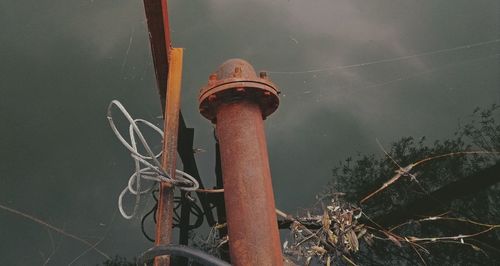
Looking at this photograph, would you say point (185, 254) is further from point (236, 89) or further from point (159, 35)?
point (159, 35)

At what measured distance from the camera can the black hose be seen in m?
1.74

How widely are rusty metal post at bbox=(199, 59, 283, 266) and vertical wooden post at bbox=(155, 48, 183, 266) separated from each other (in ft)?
1.21

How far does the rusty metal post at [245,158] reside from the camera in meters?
1.86

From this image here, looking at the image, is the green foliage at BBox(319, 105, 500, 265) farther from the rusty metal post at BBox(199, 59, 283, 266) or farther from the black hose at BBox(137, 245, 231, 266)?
the black hose at BBox(137, 245, 231, 266)

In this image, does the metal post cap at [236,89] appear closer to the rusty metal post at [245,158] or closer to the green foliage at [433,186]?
the rusty metal post at [245,158]

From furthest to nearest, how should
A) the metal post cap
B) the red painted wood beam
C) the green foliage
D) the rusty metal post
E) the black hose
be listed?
the green foliage < the red painted wood beam < the metal post cap < the rusty metal post < the black hose

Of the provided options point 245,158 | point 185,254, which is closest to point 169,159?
point 245,158

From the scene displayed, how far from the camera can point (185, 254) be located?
72.3 inches

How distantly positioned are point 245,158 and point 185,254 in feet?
1.76

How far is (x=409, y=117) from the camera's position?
15.0 feet

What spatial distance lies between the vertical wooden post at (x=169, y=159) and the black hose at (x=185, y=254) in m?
0.14

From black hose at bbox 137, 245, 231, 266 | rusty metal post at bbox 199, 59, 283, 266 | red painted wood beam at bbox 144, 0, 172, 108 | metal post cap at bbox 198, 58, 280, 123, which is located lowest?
black hose at bbox 137, 245, 231, 266

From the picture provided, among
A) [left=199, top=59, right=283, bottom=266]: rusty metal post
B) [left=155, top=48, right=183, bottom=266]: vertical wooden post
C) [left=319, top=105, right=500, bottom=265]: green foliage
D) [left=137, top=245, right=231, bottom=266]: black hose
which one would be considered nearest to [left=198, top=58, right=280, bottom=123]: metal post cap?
[left=199, top=59, right=283, bottom=266]: rusty metal post

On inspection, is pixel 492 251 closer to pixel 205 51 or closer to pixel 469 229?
pixel 469 229
